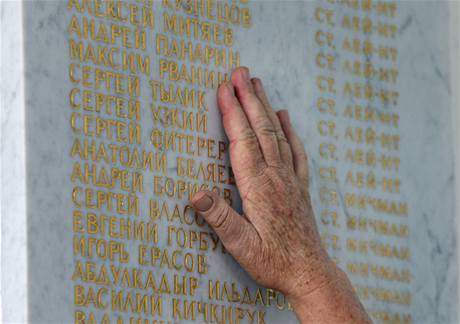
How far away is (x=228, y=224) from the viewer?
5891mm

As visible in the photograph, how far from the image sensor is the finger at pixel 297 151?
6.19 m

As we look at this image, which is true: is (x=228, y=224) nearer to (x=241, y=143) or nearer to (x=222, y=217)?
(x=222, y=217)

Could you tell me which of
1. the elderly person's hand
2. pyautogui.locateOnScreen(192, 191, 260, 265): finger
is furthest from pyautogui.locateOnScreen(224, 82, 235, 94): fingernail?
pyautogui.locateOnScreen(192, 191, 260, 265): finger

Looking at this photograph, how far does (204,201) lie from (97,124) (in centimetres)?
43

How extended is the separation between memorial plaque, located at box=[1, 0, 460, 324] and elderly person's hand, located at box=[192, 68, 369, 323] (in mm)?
103

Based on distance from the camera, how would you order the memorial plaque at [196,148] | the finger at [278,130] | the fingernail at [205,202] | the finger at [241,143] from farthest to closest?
the finger at [278,130] → the finger at [241,143] → the fingernail at [205,202] → the memorial plaque at [196,148]

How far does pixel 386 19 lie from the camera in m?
6.83

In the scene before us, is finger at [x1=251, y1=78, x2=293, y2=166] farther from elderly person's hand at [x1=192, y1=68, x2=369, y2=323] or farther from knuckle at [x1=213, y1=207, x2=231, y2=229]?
knuckle at [x1=213, y1=207, x2=231, y2=229]

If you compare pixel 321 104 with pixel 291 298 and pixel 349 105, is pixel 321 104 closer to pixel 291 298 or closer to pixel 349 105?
pixel 349 105

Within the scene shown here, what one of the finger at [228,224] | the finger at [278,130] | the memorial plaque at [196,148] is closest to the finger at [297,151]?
the finger at [278,130]

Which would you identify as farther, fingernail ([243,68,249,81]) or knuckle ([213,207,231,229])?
fingernail ([243,68,249,81])

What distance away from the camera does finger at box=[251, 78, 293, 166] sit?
20.1 ft

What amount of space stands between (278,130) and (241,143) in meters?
0.17

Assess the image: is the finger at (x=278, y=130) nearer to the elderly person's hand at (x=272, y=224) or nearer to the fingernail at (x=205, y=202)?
the elderly person's hand at (x=272, y=224)
